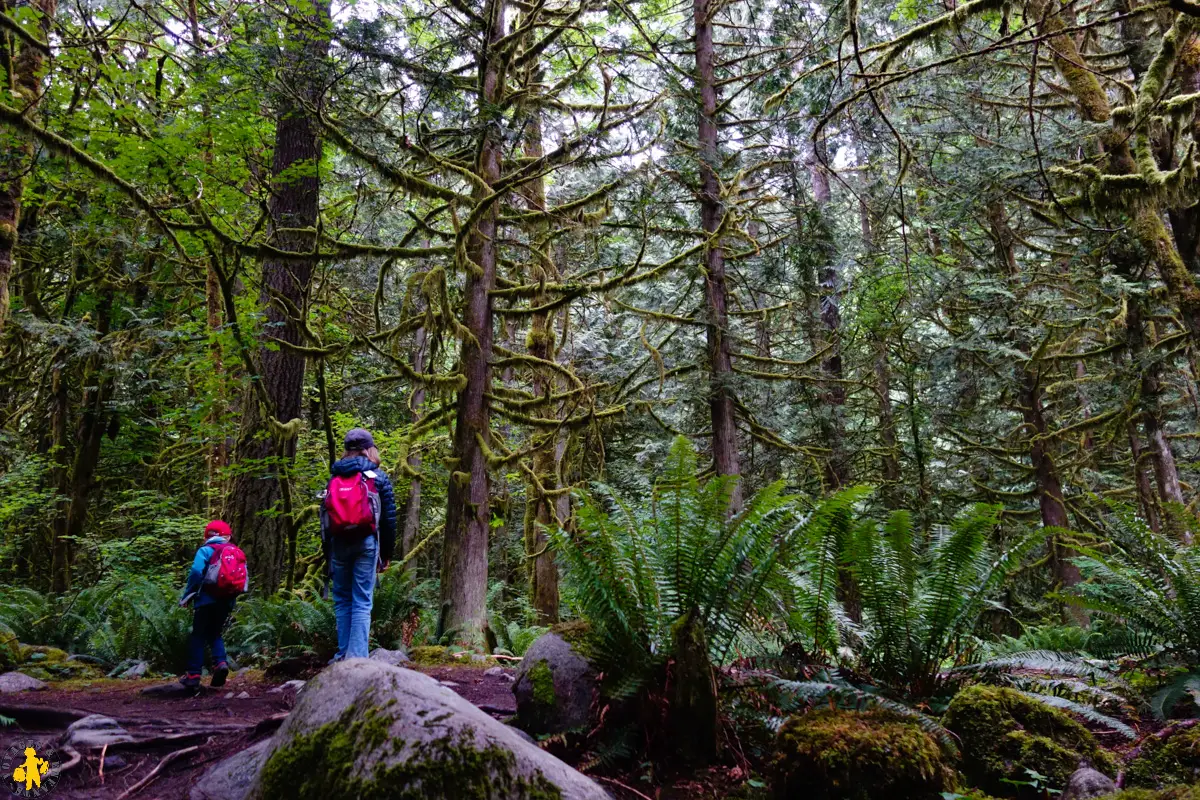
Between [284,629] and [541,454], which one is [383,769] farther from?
[541,454]

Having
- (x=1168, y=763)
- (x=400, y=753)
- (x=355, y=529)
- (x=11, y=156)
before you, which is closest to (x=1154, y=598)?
(x=1168, y=763)

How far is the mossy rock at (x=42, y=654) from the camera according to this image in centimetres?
673

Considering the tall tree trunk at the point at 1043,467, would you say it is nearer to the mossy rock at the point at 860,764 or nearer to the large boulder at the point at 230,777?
the mossy rock at the point at 860,764

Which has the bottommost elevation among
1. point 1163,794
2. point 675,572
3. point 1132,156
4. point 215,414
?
point 1163,794

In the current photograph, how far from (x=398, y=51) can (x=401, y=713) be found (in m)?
6.11

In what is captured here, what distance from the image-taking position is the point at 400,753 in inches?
85.7

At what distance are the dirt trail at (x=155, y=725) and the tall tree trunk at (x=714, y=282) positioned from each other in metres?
5.11

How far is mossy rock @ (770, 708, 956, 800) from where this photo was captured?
7.93ft

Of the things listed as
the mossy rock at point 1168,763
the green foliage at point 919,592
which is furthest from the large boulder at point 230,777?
the mossy rock at point 1168,763

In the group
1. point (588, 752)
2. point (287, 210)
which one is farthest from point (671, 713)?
point (287, 210)

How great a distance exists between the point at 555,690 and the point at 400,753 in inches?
50.6

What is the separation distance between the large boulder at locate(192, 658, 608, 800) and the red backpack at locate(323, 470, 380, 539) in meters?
2.47

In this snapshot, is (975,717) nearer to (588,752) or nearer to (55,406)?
(588,752)

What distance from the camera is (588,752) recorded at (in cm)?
308
